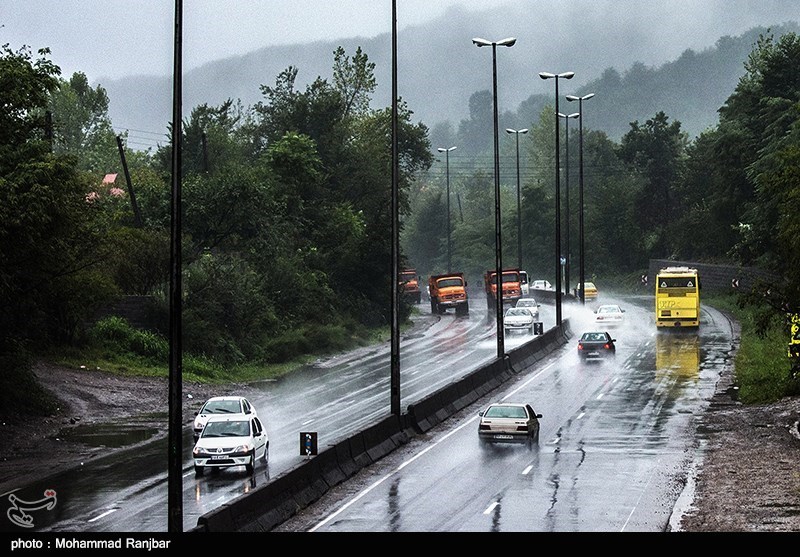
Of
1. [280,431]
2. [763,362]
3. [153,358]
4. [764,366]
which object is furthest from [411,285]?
[280,431]

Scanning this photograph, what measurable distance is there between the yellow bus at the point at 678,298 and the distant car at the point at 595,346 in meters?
11.9

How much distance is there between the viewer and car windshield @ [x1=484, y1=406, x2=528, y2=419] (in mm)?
41500

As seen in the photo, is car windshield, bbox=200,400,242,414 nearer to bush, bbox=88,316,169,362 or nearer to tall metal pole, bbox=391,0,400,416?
tall metal pole, bbox=391,0,400,416

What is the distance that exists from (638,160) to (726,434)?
116m

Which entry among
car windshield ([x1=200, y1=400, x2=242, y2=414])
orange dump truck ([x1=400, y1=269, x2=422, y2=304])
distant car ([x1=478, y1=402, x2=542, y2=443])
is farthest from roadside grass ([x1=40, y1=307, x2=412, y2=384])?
orange dump truck ([x1=400, y1=269, x2=422, y2=304])

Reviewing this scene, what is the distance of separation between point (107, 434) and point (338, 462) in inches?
573

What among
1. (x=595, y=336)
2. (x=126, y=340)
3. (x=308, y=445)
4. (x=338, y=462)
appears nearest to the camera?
(x=308, y=445)

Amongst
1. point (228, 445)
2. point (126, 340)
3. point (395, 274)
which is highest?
point (395, 274)

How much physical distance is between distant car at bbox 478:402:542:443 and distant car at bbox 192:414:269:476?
8920 millimetres

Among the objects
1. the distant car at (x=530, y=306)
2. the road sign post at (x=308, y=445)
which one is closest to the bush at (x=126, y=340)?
the road sign post at (x=308, y=445)

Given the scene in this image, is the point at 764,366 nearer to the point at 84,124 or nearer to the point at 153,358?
the point at 153,358

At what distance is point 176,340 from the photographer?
2358cm

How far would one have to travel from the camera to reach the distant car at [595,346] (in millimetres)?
68688
